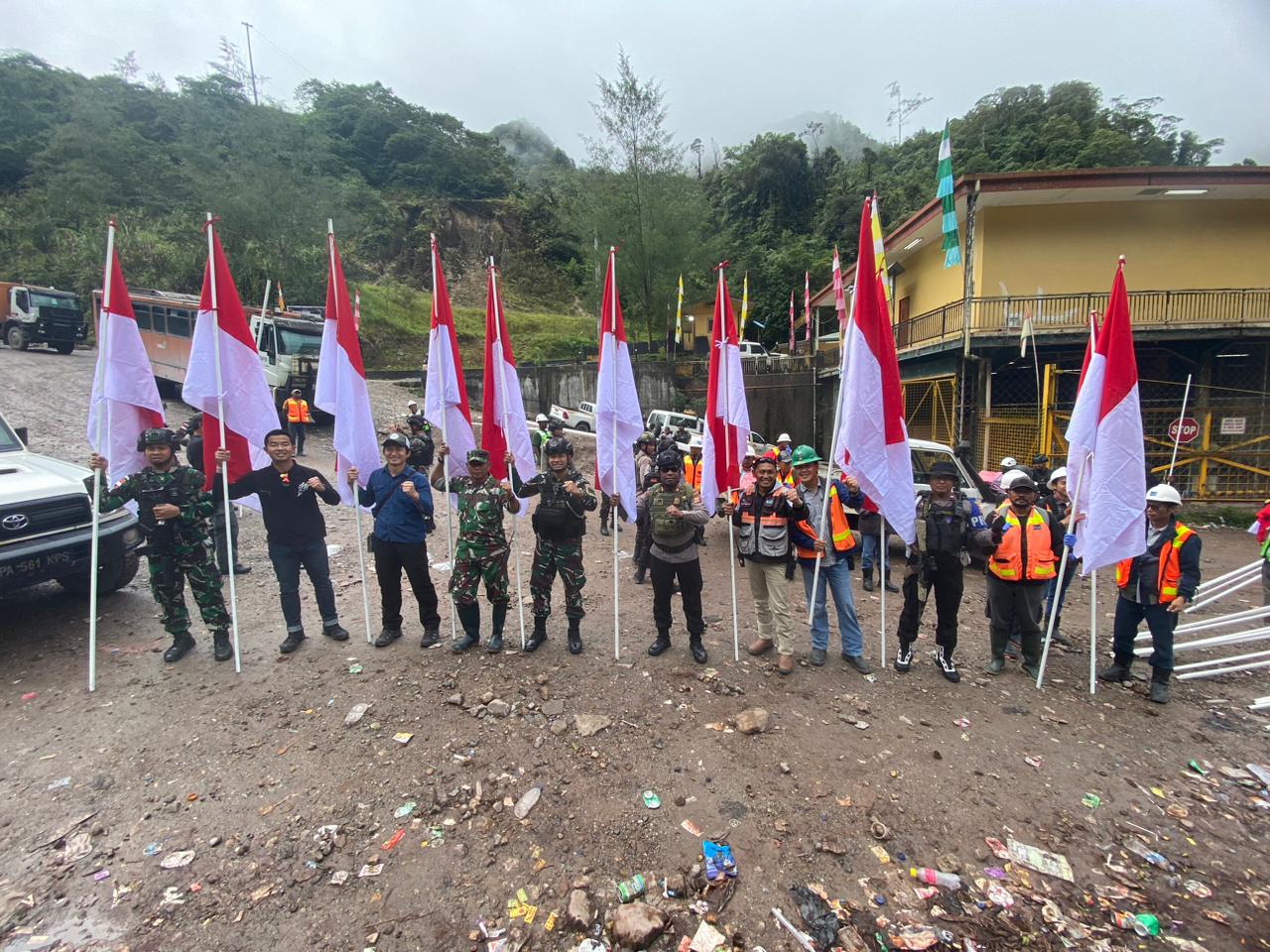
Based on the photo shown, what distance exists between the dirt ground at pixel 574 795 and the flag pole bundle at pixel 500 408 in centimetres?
180

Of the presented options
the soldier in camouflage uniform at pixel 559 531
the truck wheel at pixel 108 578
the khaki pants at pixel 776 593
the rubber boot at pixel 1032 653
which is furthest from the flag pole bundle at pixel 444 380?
the rubber boot at pixel 1032 653

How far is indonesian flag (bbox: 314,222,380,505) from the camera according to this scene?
515cm

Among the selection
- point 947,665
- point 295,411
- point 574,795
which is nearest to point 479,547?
point 574,795

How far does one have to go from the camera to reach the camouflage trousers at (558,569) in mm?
5000

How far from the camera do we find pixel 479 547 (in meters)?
4.92

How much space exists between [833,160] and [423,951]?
5719cm

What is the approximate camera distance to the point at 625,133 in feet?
84.5

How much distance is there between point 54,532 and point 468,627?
364 cm

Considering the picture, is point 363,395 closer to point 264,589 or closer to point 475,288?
point 264,589

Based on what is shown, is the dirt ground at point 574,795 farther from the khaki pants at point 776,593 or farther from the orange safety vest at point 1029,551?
the orange safety vest at point 1029,551

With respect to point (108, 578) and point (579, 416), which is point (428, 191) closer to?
point (579, 416)

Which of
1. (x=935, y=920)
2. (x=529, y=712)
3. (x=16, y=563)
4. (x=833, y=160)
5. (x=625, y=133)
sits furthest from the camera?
(x=833, y=160)

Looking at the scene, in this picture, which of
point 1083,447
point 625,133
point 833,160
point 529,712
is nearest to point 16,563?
point 529,712

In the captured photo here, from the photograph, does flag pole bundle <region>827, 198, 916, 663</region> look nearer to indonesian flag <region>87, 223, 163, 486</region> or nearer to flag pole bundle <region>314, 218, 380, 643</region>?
flag pole bundle <region>314, 218, 380, 643</region>
